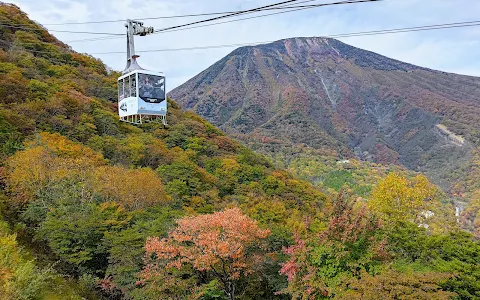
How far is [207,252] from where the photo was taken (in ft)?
43.4

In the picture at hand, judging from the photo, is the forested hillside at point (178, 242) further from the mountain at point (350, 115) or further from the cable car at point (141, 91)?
the mountain at point (350, 115)

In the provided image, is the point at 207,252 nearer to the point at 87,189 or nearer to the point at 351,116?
the point at 87,189

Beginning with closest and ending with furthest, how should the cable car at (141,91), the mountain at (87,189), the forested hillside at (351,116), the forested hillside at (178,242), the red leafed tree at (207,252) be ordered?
the forested hillside at (178,242) < the cable car at (141,91) < the red leafed tree at (207,252) < the mountain at (87,189) < the forested hillside at (351,116)

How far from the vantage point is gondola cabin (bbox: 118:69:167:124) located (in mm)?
12875

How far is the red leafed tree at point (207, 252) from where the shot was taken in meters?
13.2

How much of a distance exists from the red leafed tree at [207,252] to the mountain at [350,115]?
266 feet

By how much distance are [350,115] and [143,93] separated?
17708 cm

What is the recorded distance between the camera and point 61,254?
14289mm

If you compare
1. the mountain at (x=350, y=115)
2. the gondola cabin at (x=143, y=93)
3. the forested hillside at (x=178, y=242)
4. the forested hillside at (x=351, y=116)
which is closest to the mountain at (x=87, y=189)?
the forested hillside at (x=178, y=242)

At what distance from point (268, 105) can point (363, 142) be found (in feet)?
142

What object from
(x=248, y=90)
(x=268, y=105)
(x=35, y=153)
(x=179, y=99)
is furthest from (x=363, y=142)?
(x=35, y=153)

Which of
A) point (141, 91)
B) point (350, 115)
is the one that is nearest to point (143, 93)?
point (141, 91)

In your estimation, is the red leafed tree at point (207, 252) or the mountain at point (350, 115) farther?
the mountain at point (350, 115)

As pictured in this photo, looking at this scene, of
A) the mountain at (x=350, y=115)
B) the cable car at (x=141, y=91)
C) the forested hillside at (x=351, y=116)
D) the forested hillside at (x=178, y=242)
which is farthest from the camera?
the mountain at (x=350, y=115)
